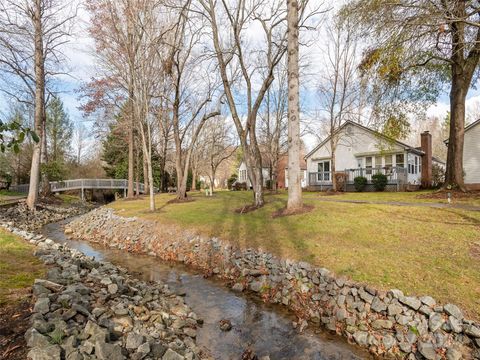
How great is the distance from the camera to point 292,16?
999 cm

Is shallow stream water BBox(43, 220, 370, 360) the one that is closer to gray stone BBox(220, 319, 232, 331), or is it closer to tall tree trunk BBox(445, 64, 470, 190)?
gray stone BBox(220, 319, 232, 331)

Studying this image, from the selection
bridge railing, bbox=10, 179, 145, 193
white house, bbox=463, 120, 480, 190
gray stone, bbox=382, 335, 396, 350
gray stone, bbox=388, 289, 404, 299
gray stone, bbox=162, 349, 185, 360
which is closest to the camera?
gray stone, bbox=162, 349, 185, 360

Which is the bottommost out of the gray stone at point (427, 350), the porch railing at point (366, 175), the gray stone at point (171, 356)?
the gray stone at point (427, 350)

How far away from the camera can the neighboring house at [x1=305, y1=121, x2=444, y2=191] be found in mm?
21266

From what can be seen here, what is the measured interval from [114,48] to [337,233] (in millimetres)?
15664

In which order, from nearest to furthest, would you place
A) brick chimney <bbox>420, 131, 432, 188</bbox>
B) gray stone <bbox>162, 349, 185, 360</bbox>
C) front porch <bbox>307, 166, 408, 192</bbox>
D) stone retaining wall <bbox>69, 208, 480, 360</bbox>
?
1. gray stone <bbox>162, 349, 185, 360</bbox>
2. stone retaining wall <bbox>69, 208, 480, 360</bbox>
3. front porch <bbox>307, 166, 408, 192</bbox>
4. brick chimney <bbox>420, 131, 432, 188</bbox>

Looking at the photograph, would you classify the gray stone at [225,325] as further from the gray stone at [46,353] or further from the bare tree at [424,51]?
the bare tree at [424,51]

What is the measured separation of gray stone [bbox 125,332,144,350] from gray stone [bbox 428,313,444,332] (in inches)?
155

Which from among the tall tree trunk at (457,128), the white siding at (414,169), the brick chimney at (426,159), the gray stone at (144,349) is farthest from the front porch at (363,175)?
the gray stone at (144,349)

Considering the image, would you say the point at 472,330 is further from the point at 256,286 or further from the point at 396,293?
the point at 256,286

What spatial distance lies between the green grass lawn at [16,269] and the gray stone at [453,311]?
18.8 feet

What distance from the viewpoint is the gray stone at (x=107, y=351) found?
2883 millimetres

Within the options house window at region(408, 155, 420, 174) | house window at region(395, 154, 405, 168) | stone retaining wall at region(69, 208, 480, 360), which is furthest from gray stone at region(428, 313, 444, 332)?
house window at region(408, 155, 420, 174)

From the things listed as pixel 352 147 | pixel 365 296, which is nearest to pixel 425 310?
pixel 365 296
